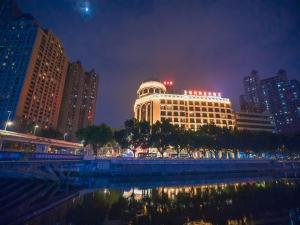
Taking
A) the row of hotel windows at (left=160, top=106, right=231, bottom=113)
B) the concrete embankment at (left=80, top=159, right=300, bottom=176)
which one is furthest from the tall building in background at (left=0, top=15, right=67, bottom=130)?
the row of hotel windows at (left=160, top=106, right=231, bottom=113)

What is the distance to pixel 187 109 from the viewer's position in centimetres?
11012

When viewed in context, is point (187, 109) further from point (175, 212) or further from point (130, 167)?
point (175, 212)

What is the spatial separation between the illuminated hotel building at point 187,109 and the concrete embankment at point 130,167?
139 feet

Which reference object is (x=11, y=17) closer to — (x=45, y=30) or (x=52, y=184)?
(x=45, y=30)

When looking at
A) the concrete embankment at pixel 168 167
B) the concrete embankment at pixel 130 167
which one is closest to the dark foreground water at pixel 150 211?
the concrete embankment at pixel 130 167

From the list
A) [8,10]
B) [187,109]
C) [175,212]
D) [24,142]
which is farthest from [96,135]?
[8,10]

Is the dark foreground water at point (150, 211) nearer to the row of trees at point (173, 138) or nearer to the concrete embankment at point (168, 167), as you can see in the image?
the concrete embankment at point (168, 167)

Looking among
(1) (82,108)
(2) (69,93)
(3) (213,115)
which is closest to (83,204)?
(3) (213,115)

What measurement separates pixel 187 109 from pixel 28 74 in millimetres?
97763

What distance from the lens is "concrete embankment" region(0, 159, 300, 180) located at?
3069 cm

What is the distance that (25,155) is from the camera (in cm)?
3697

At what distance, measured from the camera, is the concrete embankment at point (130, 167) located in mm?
30688

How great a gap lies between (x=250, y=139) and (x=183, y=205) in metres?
69.5

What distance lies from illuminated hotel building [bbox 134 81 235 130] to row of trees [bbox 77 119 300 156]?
26.9 metres
